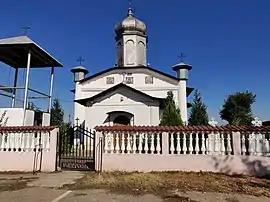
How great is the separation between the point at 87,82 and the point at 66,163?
593 inches

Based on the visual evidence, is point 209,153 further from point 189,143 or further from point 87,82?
point 87,82

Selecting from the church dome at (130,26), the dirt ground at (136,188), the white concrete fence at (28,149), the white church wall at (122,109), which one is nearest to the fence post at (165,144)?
the dirt ground at (136,188)

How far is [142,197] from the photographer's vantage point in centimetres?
608

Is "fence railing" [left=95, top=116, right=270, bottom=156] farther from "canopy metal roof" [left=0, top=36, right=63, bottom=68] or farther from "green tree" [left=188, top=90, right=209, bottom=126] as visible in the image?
"green tree" [left=188, top=90, right=209, bottom=126]

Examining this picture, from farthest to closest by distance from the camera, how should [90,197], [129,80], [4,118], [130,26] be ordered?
1. [130,26]
2. [129,80]
3. [4,118]
4. [90,197]

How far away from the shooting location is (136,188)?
6953mm

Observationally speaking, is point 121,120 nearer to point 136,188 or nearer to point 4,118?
point 4,118

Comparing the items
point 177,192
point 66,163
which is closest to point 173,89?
point 66,163

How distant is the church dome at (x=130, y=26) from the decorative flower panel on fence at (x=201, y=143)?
64.9 ft

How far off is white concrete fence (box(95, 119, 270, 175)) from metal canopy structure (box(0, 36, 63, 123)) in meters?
5.30

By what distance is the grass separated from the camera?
6.71 m

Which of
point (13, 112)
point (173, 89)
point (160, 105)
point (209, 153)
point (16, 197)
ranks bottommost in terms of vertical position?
point (16, 197)

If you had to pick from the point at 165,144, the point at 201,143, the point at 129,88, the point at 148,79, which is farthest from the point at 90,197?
the point at 148,79

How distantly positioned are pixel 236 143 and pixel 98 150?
4700mm
